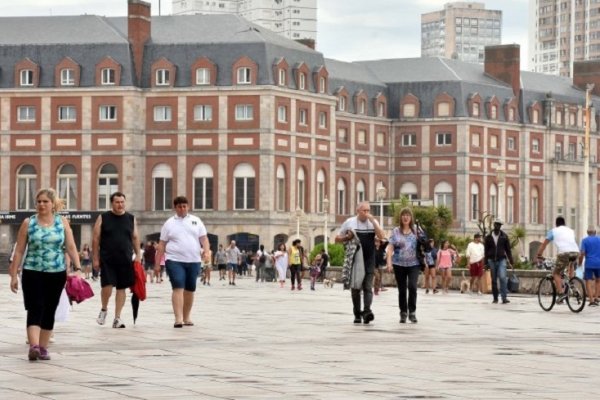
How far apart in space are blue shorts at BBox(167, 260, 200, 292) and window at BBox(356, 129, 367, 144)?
88.7 metres

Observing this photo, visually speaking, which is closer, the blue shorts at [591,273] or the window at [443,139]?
the blue shorts at [591,273]

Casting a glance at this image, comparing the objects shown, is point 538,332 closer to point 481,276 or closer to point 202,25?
point 481,276

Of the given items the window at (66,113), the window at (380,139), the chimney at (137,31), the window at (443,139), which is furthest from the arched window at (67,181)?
the window at (443,139)

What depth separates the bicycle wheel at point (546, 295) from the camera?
96.8 feet

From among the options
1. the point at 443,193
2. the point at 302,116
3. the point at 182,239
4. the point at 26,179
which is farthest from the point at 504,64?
the point at 182,239

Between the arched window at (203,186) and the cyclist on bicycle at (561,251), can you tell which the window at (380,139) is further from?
the cyclist on bicycle at (561,251)

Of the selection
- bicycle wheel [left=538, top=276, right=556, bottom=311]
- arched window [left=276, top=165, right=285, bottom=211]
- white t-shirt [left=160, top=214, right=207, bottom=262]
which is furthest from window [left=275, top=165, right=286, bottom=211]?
white t-shirt [left=160, top=214, right=207, bottom=262]

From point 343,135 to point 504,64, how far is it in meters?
14.7

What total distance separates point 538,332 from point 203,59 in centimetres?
7094

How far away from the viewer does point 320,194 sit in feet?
320

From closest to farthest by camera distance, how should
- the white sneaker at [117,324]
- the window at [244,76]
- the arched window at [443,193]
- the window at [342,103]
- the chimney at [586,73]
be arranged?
the white sneaker at [117,324], the window at [244,76], the window at [342,103], the arched window at [443,193], the chimney at [586,73]

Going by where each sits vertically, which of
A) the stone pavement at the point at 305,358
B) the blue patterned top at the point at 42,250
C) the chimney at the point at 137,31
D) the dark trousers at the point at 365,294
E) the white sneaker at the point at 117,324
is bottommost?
the stone pavement at the point at 305,358

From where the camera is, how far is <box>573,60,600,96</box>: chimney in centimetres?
12556

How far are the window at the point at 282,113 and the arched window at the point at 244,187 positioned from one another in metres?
3.33
